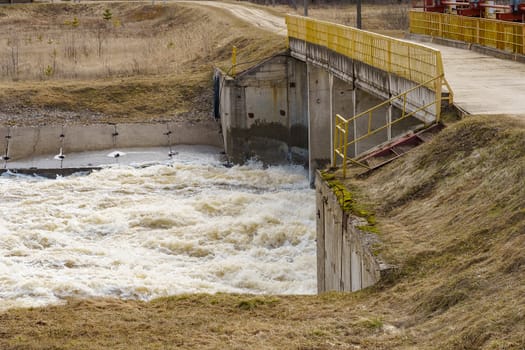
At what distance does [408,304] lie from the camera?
11.6 m

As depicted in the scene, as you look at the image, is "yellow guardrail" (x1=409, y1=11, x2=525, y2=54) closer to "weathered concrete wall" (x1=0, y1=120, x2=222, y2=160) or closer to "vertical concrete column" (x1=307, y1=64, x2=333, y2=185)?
"vertical concrete column" (x1=307, y1=64, x2=333, y2=185)

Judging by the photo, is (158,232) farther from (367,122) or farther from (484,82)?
(484,82)

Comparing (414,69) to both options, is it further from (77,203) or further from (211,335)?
(77,203)

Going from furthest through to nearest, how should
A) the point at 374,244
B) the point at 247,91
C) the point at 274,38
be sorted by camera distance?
the point at 274,38
the point at 247,91
the point at 374,244

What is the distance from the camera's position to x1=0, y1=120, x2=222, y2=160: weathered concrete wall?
34531 mm

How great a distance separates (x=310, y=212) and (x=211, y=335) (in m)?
15.6

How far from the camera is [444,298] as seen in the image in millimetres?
11203

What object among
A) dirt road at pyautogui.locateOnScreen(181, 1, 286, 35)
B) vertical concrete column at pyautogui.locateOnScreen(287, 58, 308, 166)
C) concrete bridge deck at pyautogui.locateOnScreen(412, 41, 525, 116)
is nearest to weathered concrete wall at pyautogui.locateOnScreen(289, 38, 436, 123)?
concrete bridge deck at pyautogui.locateOnScreen(412, 41, 525, 116)

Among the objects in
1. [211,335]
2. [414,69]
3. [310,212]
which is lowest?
[310,212]

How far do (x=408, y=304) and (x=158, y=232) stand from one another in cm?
1393

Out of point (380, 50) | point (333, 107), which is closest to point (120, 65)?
point (333, 107)

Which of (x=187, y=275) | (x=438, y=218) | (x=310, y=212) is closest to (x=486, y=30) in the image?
(x=310, y=212)

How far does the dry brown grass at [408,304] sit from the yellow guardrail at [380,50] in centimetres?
331

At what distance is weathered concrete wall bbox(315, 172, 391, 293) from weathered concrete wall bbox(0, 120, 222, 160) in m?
18.6
